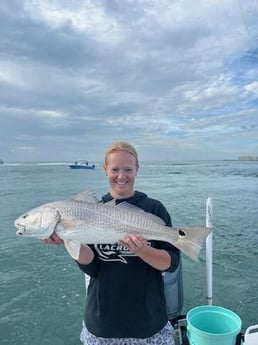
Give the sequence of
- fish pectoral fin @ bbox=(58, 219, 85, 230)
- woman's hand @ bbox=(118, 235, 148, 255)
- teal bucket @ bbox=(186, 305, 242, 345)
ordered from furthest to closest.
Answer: teal bucket @ bbox=(186, 305, 242, 345) → fish pectoral fin @ bbox=(58, 219, 85, 230) → woman's hand @ bbox=(118, 235, 148, 255)

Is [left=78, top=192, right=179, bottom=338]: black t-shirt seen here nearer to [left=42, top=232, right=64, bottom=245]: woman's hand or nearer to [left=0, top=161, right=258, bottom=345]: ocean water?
[left=42, top=232, right=64, bottom=245]: woman's hand

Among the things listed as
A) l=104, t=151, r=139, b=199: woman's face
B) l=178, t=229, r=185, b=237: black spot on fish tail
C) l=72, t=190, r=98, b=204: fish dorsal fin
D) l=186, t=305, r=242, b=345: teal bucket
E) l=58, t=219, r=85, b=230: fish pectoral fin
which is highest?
l=104, t=151, r=139, b=199: woman's face

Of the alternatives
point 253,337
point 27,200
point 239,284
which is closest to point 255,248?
point 239,284

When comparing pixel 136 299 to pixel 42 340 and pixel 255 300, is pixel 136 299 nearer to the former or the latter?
pixel 42 340

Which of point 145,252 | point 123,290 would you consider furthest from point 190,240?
point 123,290

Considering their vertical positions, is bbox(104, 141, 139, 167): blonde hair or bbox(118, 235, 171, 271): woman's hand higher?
bbox(104, 141, 139, 167): blonde hair

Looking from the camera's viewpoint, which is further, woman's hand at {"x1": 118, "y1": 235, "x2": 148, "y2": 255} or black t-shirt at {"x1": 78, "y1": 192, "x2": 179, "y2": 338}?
black t-shirt at {"x1": 78, "y1": 192, "x2": 179, "y2": 338}

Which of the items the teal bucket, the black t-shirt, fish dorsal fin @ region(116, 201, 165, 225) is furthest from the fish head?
the teal bucket

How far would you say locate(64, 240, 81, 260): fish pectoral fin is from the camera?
8.79 ft

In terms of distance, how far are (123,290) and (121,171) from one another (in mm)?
1014

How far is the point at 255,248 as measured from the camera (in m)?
10.2

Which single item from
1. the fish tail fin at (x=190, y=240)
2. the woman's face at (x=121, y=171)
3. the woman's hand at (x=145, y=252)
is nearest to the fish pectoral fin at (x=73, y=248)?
the woman's hand at (x=145, y=252)

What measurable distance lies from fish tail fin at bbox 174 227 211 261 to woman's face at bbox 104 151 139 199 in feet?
1.93

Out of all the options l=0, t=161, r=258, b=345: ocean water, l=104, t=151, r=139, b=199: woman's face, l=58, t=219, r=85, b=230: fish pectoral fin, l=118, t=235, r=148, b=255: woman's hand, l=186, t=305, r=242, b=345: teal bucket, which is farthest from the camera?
l=0, t=161, r=258, b=345: ocean water
